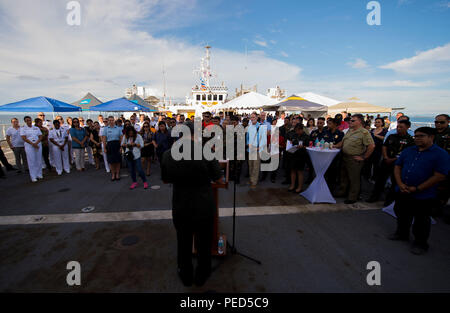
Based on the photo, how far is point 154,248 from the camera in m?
2.93

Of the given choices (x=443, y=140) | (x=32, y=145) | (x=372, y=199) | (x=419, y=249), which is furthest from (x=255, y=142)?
(x=32, y=145)

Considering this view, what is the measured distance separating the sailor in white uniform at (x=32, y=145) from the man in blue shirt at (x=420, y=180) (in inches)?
353

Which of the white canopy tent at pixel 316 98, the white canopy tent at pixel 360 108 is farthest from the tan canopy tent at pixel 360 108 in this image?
the white canopy tent at pixel 316 98

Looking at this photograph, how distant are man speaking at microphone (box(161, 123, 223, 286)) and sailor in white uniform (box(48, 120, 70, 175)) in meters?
6.77

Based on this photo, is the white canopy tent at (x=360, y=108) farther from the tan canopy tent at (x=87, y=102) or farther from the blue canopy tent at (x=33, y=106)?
the tan canopy tent at (x=87, y=102)

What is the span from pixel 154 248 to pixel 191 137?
192cm

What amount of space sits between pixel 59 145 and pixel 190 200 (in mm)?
7062

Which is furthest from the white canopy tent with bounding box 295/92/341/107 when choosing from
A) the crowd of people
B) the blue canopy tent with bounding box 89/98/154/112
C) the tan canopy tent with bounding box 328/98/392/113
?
the blue canopy tent with bounding box 89/98/154/112

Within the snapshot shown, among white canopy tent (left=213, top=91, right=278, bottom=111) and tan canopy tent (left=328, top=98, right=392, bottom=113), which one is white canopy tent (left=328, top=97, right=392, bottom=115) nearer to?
tan canopy tent (left=328, top=98, right=392, bottom=113)

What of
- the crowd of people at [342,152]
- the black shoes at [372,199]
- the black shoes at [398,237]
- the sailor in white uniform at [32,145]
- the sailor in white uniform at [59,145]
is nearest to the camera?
the crowd of people at [342,152]

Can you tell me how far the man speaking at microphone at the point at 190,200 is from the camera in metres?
1.99

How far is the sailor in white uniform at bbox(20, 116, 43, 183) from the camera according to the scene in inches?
236

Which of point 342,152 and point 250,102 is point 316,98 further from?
point 342,152

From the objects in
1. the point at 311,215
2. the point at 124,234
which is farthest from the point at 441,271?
the point at 124,234
